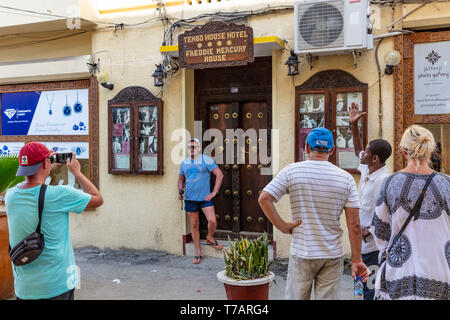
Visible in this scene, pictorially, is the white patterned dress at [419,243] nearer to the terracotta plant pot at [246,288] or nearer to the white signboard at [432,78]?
the terracotta plant pot at [246,288]

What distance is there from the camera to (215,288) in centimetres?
599

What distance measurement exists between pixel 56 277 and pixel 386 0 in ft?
17.7

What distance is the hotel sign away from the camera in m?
6.62

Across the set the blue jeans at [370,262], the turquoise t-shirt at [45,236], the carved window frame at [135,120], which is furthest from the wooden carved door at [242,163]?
the turquoise t-shirt at [45,236]

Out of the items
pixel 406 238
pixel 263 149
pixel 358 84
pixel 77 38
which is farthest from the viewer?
pixel 77 38

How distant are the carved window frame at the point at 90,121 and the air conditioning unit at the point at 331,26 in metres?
3.75

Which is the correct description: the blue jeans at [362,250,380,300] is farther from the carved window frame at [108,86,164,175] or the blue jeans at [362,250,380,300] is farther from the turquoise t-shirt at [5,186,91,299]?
the carved window frame at [108,86,164,175]

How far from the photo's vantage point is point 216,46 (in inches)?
267

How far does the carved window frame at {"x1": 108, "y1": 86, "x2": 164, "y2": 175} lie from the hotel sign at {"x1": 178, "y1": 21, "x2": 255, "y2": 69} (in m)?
1.03

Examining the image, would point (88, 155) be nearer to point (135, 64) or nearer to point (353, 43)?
point (135, 64)

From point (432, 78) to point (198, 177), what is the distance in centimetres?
357

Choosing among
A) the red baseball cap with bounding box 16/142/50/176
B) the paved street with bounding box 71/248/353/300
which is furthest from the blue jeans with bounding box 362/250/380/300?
the red baseball cap with bounding box 16/142/50/176

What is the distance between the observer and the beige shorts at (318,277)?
354cm
